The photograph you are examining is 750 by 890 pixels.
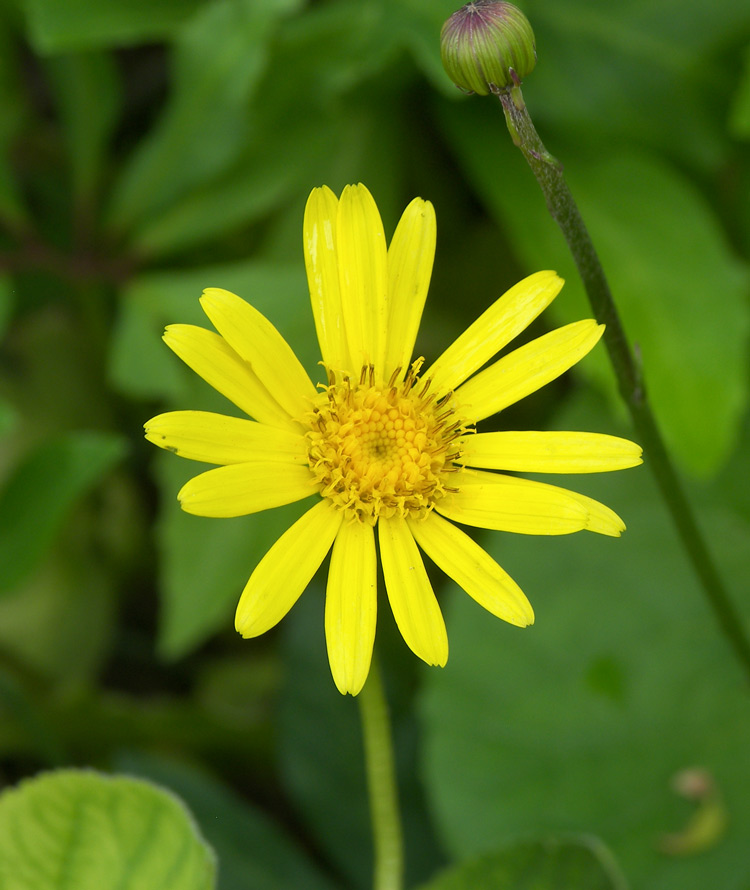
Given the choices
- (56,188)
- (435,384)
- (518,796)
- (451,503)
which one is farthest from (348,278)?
(56,188)

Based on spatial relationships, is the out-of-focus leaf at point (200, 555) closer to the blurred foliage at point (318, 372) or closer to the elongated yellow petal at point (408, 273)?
the blurred foliage at point (318, 372)

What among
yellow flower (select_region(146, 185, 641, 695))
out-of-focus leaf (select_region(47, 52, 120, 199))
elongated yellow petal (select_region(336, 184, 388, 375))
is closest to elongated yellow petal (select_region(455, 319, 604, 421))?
→ yellow flower (select_region(146, 185, 641, 695))

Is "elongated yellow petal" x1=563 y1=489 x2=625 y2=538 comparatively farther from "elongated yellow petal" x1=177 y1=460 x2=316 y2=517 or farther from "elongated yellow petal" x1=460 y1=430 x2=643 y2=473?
"elongated yellow petal" x1=177 y1=460 x2=316 y2=517

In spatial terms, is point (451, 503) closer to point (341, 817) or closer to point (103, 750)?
point (341, 817)

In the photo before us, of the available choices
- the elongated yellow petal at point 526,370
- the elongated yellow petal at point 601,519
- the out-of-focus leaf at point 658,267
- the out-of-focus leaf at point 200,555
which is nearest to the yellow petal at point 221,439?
the elongated yellow petal at point 526,370

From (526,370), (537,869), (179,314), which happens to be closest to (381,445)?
(526,370)

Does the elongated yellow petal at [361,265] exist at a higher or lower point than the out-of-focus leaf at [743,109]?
lower
